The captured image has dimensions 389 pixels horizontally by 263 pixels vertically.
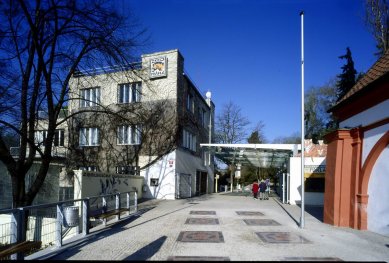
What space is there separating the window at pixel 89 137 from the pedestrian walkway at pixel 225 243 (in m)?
15.4

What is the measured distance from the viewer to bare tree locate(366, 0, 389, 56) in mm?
27672

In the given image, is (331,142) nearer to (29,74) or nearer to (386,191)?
(386,191)

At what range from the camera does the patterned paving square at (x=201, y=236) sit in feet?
31.1

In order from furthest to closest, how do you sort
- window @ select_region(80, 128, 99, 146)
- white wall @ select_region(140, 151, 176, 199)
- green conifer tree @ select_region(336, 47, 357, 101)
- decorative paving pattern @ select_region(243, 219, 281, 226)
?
green conifer tree @ select_region(336, 47, 357, 101)
window @ select_region(80, 128, 99, 146)
white wall @ select_region(140, 151, 176, 199)
decorative paving pattern @ select_region(243, 219, 281, 226)

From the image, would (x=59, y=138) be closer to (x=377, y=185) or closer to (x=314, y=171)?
(x=314, y=171)

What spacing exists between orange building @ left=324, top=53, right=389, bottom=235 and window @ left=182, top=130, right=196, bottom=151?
15.9 meters

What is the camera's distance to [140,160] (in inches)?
1037

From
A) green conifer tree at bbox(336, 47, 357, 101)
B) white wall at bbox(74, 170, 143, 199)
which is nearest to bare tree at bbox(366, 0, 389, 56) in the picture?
green conifer tree at bbox(336, 47, 357, 101)

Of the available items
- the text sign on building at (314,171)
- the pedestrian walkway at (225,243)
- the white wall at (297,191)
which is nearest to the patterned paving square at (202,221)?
the pedestrian walkway at (225,243)

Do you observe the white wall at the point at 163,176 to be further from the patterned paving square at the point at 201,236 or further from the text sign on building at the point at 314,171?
the patterned paving square at the point at 201,236

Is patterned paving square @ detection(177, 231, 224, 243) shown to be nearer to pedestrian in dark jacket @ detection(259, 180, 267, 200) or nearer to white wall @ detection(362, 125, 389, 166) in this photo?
white wall @ detection(362, 125, 389, 166)

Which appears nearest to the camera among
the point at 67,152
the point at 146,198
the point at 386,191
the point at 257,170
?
the point at 386,191

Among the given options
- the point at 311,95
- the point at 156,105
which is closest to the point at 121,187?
the point at 156,105

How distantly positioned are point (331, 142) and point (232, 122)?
112ft
